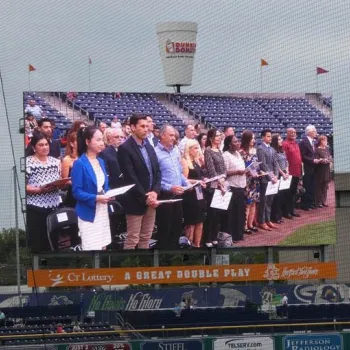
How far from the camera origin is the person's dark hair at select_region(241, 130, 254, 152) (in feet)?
74.6

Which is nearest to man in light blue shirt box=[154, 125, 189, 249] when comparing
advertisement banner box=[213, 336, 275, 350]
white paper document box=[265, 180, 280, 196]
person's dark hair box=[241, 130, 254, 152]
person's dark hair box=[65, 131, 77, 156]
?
person's dark hair box=[241, 130, 254, 152]

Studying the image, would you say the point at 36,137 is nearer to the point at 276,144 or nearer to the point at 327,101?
the point at 276,144

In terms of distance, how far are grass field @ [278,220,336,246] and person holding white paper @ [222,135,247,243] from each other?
1081 millimetres

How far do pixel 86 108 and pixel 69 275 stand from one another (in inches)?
127

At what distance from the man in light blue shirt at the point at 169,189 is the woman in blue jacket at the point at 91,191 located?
106 cm

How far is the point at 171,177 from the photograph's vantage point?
72.0 feet

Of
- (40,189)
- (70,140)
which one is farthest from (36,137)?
(40,189)

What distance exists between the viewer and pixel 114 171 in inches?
846

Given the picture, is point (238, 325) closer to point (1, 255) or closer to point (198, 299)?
point (198, 299)

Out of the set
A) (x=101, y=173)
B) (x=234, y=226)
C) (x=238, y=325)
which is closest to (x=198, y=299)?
(x=234, y=226)

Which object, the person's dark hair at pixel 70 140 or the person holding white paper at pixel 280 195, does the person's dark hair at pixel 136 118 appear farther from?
the person holding white paper at pixel 280 195

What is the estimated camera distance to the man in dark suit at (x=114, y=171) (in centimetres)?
2148

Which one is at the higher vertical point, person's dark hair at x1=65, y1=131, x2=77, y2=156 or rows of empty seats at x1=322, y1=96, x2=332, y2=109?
rows of empty seats at x1=322, y1=96, x2=332, y2=109

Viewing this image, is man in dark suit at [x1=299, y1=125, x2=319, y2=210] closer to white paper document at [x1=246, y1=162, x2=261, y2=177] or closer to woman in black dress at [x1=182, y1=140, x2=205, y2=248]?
white paper document at [x1=246, y1=162, x2=261, y2=177]
